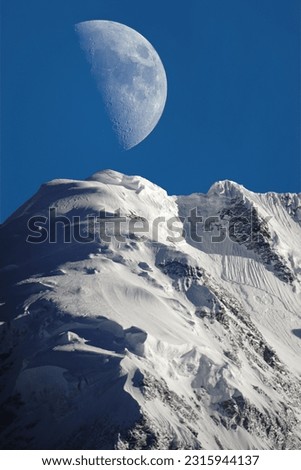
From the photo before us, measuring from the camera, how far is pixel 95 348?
162 meters

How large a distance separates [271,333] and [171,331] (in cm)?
3211

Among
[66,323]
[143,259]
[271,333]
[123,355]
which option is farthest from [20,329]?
[271,333]

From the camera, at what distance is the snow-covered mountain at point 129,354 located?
15238 cm

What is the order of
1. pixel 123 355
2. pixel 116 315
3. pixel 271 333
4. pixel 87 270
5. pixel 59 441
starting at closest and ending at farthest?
pixel 59 441, pixel 123 355, pixel 116 315, pixel 87 270, pixel 271 333

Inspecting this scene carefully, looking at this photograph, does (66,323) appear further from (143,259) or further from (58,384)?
(143,259)

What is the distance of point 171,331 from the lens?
170750mm

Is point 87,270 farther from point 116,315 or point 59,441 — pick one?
point 59,441

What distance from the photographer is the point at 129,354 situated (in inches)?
6294

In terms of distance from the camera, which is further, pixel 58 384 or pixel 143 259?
pixel 143 259

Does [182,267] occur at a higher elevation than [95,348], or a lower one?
higher

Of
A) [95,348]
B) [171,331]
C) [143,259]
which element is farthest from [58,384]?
[143,259]

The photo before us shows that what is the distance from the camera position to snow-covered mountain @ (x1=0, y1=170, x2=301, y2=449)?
152m

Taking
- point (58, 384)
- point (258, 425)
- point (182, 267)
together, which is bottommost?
point (258, 425)

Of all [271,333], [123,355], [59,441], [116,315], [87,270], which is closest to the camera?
[59,441]
